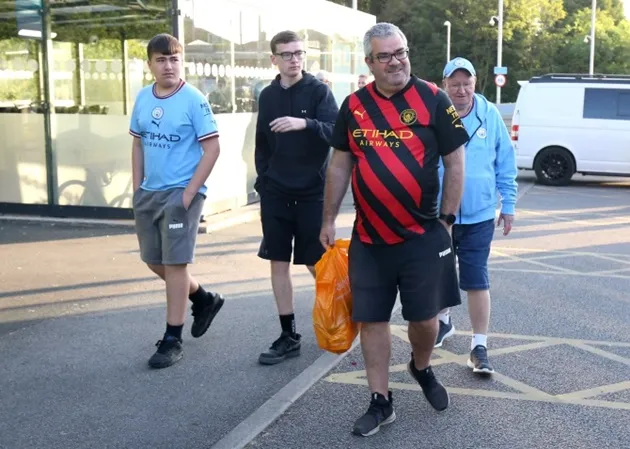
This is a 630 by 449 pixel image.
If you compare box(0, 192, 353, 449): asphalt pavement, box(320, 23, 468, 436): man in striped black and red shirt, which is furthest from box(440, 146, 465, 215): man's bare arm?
box(0, 192, 353, 449): asphalt pavement

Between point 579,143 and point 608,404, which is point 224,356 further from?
point 579,143

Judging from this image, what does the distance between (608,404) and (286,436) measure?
1.77 meters

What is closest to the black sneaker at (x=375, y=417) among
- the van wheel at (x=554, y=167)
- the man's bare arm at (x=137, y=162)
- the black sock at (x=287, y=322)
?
the black sock at (x=287, y=322)

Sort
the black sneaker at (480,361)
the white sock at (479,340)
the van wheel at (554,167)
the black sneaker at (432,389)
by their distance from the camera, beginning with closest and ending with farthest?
the black sneaker at (432,389) < the black sneaker at (480,361) < the white sock at (479,340) < the van wheel at (554,167)

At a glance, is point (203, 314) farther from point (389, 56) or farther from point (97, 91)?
point (97, 91)

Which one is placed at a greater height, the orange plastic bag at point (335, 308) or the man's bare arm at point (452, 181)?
the man's bare arm at point (452, 181)

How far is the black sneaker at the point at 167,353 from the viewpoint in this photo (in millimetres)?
5199

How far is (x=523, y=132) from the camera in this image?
55.7 feet

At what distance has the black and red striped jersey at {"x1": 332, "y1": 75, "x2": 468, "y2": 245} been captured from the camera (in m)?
4.00

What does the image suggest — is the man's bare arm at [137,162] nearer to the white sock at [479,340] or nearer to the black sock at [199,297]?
the black sock at [199,297]

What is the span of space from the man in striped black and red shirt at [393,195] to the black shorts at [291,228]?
2.99ft

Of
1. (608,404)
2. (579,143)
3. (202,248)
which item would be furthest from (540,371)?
(579,143)

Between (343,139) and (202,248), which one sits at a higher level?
(343,139)

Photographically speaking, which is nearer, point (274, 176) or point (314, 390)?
point (314, 390)
